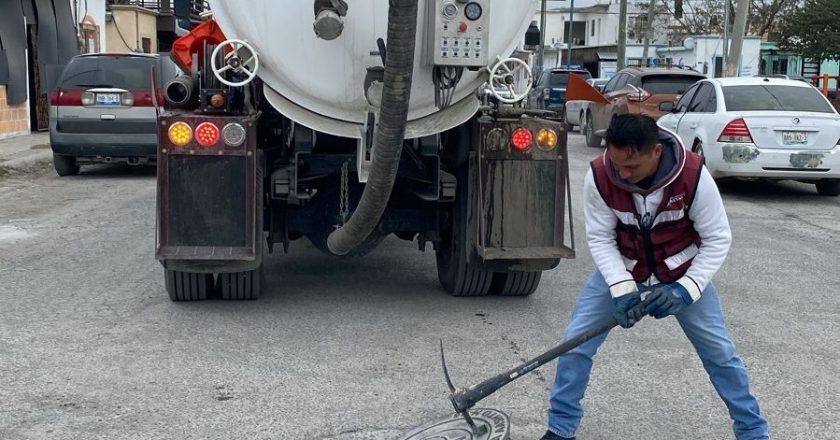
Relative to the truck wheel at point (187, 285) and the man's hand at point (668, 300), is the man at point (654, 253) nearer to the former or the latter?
the man's hand at point (668, 300)

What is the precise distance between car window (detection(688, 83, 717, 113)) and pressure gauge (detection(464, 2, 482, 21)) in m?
8.87

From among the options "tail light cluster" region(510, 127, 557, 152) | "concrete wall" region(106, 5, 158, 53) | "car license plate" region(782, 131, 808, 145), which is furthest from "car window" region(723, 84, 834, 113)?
"concrete wall" region(106, 5, 158, 53)

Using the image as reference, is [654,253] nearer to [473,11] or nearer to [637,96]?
[473,11]

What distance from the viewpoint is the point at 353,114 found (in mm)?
6062

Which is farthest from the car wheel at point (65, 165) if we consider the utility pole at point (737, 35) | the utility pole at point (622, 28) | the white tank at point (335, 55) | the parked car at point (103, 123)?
the utility pole at point (622, 28)

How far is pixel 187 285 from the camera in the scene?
22.5 ft

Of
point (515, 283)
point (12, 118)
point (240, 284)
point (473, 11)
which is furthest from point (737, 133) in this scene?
point (12, 118)

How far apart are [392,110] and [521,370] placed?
52.0 inches

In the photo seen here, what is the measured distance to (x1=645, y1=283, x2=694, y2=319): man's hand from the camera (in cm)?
407

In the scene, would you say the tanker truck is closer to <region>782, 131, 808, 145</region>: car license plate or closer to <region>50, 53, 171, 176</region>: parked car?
<region>782, 131, 808, 145</region>: car license plate

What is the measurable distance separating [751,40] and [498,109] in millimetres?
47066

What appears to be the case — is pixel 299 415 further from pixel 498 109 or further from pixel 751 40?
pixel 751 40

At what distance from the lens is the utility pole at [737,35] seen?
23922mm

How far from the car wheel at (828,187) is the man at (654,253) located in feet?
33.0
